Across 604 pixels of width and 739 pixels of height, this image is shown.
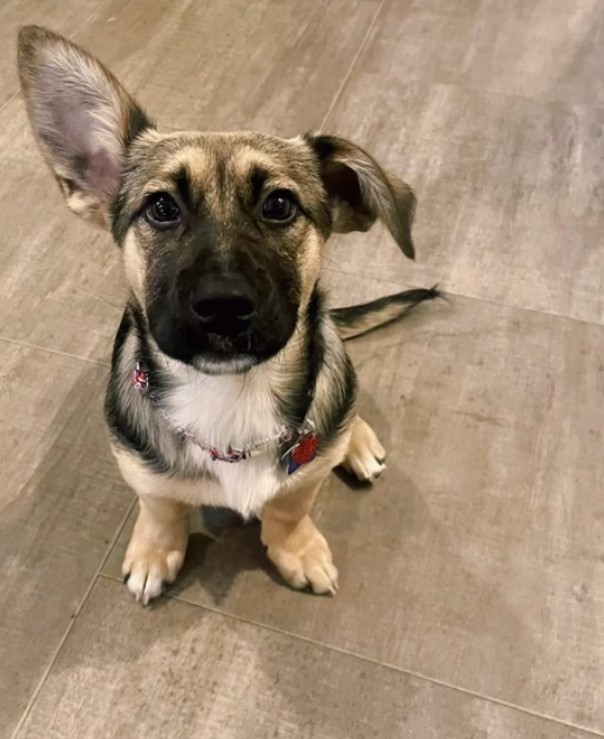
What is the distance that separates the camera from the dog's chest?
1.45 metres

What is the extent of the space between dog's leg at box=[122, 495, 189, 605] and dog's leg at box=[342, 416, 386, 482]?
17.0 inches

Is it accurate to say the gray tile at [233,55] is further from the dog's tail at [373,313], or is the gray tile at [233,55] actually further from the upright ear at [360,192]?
the upright ear at [360,192]

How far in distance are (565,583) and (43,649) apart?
122 centimetres

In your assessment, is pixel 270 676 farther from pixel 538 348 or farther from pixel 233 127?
pixel 233 127

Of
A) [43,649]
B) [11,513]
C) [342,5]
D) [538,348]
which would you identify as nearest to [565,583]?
[538,348]

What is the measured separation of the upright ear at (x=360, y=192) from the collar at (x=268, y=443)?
404mm

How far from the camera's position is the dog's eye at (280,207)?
4.51ft

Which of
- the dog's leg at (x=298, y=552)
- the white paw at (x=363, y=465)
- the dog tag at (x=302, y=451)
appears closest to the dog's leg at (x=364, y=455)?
the white paw at (x=363, y=465)

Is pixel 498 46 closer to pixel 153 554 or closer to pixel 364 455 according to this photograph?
pixel 364 455

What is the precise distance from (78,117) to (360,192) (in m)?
0.55

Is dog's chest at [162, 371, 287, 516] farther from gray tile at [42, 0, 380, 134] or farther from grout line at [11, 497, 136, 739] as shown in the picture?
gray tile at [42, 0, 380, 134]

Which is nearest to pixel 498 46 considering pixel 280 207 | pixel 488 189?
pixel 488 189

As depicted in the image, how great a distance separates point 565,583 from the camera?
1.82m

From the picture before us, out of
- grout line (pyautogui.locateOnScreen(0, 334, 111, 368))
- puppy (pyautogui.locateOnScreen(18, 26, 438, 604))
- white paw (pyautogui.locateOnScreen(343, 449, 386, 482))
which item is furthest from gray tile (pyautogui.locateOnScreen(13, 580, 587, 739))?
grout line (pyautogui.locateOnScreen(0, 334, 111, 368))
